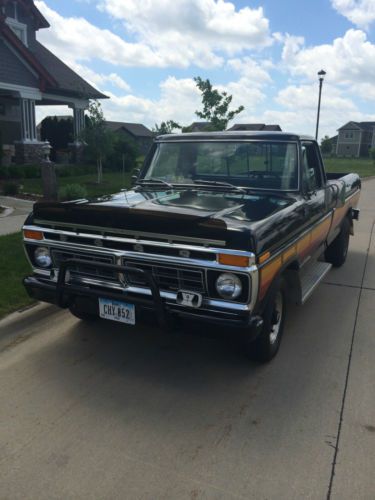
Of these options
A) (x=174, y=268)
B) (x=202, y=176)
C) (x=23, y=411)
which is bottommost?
(x=23, y=411)

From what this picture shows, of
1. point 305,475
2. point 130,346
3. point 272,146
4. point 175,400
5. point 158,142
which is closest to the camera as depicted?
point 305,475

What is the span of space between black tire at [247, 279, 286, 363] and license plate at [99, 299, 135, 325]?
99cm

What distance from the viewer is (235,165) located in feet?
14.8

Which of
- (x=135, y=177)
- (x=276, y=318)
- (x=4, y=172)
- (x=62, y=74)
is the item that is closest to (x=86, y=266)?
(x=276, y=318)

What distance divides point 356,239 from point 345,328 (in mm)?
4912

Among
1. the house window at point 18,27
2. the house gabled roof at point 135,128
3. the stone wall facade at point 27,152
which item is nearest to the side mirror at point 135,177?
the stone wall facade at point 27,152

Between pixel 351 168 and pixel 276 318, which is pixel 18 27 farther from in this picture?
pixel 351 168

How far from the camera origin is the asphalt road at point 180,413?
8.12 ft

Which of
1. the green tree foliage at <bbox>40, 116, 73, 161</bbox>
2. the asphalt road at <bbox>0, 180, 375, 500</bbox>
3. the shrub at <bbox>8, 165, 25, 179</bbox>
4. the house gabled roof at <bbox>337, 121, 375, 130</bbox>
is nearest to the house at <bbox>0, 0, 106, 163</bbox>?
the shrub at <bbox>8, 165, 25, 179</bbox>

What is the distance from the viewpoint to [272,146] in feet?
14.6

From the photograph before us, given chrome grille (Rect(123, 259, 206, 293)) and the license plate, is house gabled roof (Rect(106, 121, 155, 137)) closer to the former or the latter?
the license plate

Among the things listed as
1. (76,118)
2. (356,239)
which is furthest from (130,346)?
(76,118)

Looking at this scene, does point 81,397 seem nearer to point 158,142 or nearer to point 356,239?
point 158,142

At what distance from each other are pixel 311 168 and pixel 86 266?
110 inches
